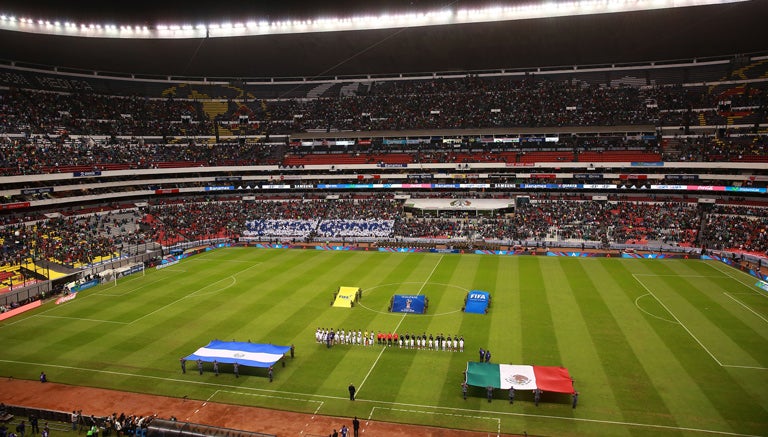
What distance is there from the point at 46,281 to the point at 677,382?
47.6m

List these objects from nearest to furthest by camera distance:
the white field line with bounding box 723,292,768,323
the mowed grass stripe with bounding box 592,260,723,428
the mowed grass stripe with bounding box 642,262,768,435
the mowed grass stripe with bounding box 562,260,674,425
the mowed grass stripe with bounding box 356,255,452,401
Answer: the mowed grass stripe with bounding box 642,262,768,435 < the mowed grass stripe with bounding box 592,260,723,428 < the mowed grass stripe with bounding box 562,260,674,425 < the mowed grass stripe with bounding box 356,255,452,401 < the white field line with bounding box 723,292,768,323

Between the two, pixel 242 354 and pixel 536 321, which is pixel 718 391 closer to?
pixel 536 321

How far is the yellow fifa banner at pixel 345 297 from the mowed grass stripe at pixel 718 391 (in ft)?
67.2

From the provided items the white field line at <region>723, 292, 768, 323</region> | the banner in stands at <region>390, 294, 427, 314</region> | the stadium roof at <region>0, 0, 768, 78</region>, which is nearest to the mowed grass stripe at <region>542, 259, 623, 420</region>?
the banner in stands at <region>390, 294, 427, 314</region>

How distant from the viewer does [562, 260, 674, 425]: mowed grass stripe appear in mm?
21953

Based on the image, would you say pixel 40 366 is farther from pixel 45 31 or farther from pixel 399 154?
pixel 399 154

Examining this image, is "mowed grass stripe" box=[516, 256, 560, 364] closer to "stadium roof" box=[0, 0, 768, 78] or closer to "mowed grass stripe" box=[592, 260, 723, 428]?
"mowed grass stripe" box=[592, 260, 723, 428]

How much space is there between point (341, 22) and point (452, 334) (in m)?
48.9

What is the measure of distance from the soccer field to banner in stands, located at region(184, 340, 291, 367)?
1.14m

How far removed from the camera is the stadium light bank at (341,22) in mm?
56719

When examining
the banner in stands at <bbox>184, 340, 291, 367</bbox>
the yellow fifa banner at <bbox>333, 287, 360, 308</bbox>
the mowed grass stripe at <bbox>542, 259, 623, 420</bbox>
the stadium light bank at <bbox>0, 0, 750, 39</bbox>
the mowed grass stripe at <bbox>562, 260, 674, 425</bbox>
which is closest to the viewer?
the mowed grass stripe at <bbox>562, 260, 674, 425</bbox>

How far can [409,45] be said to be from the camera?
7088 centimetres

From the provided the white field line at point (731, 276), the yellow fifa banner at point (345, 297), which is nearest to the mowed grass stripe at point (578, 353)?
the white field line at point (731, 276)

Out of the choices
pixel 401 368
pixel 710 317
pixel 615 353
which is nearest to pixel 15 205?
pixel 401 368
